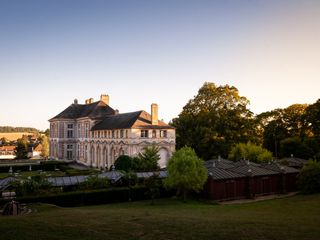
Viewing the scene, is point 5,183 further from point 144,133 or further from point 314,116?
point 314,116

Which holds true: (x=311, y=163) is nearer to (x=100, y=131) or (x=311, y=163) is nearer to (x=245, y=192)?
(x=245, y=192)

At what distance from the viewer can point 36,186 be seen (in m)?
26.2

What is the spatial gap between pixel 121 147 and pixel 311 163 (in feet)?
95.7

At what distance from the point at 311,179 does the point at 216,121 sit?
69.9 feet

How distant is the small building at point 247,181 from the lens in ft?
92.6

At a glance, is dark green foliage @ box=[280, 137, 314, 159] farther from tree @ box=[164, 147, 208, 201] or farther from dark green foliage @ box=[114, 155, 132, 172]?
tree @ box=[164, 147, 208, 201]

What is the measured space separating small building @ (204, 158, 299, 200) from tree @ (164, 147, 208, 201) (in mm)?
1408

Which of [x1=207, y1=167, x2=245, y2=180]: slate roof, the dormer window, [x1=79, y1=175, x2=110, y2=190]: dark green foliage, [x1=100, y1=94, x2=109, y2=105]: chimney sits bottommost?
[x1=79, y1=175, x2=110, y2=190]: dark green foliage

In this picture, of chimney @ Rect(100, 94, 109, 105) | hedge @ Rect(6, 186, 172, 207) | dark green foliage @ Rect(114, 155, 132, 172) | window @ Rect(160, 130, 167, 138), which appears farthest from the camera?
chimney @ Rect(100, 94, 109, 105)

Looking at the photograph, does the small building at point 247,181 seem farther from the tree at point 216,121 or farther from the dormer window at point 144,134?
the dormer window at point 144,134

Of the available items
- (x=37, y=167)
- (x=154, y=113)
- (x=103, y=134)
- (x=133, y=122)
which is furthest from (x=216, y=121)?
(x=37, y=167)

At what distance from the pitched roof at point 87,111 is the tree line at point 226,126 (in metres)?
17.2

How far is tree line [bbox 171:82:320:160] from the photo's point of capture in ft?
153

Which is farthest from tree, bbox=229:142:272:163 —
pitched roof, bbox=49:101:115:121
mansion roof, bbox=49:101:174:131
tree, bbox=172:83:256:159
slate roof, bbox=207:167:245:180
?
pitched roof, bbox=49:101:115:121
